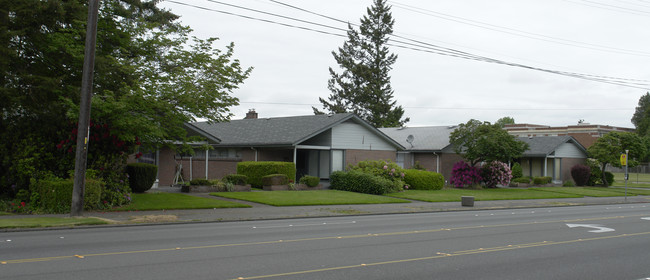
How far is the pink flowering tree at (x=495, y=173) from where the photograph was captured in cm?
3850

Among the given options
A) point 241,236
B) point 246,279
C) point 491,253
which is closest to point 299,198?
point 241,236

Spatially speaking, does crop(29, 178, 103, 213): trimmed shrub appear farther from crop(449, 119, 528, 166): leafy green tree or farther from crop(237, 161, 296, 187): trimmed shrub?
crop(449, 119, 528, 166): leafy green tree

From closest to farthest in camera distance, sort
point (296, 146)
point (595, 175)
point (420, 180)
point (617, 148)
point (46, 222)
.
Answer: point (46, 222)
point (296, 146)
point (420, 180)
point (617, 148)
point (595, 175)

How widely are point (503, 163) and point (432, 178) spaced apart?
7060 mm

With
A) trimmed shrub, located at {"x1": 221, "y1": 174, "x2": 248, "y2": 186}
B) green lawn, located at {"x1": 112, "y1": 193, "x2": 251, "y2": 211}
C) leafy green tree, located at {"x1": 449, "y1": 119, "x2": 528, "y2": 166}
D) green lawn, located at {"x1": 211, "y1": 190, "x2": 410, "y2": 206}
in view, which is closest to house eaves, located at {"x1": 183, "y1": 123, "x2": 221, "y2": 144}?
trimmed shrub, located at {"x1": 221, "y1": 174, "x2": 248, "y2": 186}

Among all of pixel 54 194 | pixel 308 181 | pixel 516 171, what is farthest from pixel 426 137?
pixel 54 194

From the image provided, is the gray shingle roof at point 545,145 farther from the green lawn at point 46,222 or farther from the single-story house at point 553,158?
the green lawn at point 46,222

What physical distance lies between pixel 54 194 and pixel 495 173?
29.3m

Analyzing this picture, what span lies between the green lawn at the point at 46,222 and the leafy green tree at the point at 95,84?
147 inches

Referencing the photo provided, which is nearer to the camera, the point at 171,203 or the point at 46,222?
the point at 46,222

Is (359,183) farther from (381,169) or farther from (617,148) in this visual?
(617,148)

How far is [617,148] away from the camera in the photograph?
1726 inches

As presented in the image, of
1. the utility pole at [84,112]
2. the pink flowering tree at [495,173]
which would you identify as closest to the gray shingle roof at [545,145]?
the pink flowering tree at [495,173]

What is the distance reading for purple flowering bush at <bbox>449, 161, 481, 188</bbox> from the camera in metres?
38.1
